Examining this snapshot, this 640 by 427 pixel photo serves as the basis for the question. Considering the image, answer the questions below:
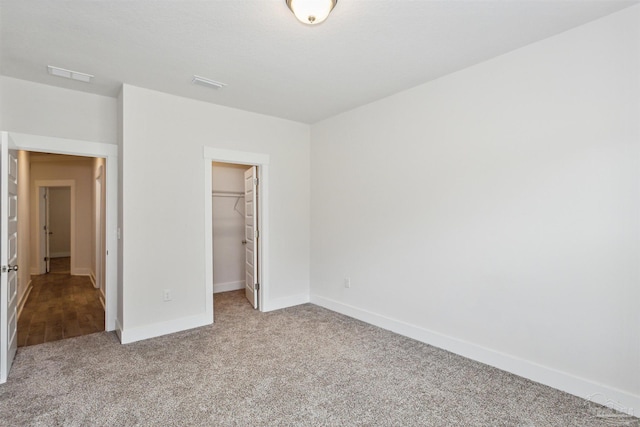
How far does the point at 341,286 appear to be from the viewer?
14.3ft

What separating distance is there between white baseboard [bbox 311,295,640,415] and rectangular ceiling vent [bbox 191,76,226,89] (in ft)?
10.0

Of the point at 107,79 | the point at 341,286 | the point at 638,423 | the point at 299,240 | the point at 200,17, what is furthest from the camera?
the point at 299,240

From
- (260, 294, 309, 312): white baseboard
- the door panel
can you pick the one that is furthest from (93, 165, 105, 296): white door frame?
(260, 294, 309, 312): white baseboard

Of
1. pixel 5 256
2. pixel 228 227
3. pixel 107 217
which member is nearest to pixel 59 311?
pixel 107 217

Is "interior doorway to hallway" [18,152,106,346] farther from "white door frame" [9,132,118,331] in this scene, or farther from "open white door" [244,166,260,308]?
"open white door" [244,166,260,308]

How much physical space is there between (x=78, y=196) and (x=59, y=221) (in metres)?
3.79

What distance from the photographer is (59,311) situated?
4426 millimetres

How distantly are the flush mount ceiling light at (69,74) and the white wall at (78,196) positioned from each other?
182 inches

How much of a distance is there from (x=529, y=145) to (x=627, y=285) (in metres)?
1.18

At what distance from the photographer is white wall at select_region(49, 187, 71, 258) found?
381 inches

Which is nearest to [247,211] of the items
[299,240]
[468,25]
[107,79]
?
[299,240]

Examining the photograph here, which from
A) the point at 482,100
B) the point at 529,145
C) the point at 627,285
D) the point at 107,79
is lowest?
the point at 627,285

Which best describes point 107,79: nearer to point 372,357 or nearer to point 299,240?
point 299,240

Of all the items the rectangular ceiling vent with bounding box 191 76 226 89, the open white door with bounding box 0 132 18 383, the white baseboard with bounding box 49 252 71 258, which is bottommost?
the white baseboard with bounding box 49 252 71 258
